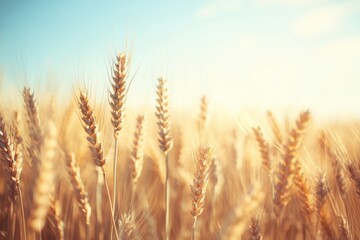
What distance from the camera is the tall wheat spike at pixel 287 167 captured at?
141cm

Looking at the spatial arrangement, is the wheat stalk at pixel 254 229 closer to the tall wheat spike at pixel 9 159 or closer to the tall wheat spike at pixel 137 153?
the tall wheat spike at pixel 137 153

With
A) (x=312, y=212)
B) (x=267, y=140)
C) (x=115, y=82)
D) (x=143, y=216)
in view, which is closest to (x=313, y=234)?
(x=312, y=212)

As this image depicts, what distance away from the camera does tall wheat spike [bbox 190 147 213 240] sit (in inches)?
55.4

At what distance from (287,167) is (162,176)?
1273mm

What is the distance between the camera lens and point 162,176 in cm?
242

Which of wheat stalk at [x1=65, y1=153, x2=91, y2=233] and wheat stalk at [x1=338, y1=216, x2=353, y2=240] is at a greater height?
wheat stalk at [x1=65, y1=153, x2=91, y2=233]

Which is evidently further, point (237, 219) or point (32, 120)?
point (32, 120)

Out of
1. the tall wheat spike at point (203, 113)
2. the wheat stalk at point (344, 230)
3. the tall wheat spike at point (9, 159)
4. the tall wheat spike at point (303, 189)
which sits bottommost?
the wheat stalk at point (344, 230)

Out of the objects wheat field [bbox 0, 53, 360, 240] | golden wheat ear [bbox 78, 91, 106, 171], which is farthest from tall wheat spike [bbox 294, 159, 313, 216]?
golden wheat ear [bbox 78, 91, 106, 171]

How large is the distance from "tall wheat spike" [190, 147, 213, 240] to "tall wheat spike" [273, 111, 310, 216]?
39cm

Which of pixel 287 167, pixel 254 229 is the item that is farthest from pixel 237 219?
pixel 287 167

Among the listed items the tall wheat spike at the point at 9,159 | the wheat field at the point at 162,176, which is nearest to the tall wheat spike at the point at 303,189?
the wheat field at the point at 162,176

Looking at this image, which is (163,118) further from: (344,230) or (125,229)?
(344,230)

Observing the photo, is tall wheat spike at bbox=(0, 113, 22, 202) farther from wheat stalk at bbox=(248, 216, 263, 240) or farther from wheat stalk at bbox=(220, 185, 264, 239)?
wheat stalk at bbox=(248, 216, 263, 240)
